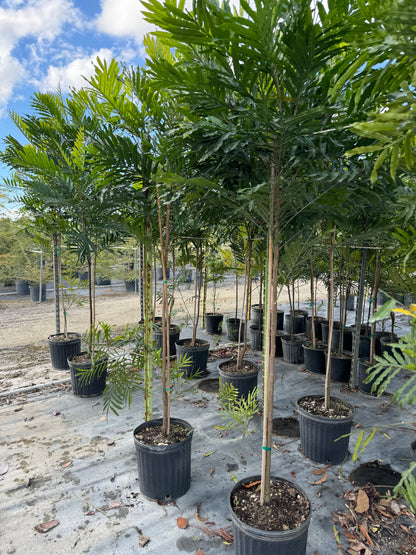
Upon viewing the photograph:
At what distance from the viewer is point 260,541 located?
138cm

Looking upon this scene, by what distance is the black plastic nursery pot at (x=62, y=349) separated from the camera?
156 inches

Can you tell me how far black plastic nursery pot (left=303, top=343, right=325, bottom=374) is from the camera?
3.97 meters

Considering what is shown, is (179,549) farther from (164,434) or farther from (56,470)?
(56,470)

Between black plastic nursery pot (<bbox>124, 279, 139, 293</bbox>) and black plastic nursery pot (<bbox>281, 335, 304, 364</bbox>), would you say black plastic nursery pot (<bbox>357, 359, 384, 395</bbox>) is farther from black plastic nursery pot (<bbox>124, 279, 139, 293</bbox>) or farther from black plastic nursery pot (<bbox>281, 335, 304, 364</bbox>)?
black plastic nursery pot (<bbox>124, 279, 139, 293</bbox>)

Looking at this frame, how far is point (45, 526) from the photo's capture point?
178 cm

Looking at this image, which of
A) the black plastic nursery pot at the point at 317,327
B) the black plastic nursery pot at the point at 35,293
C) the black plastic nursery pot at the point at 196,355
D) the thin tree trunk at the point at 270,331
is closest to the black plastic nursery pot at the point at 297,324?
the black plastic nursery pot at the point at 317,327

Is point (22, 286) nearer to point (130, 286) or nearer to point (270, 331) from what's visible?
point (130, 286)

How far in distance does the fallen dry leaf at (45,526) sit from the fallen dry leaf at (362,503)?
1.66 m

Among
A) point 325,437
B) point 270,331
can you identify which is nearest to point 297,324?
point 325,437

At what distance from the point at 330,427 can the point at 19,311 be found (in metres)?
7.56

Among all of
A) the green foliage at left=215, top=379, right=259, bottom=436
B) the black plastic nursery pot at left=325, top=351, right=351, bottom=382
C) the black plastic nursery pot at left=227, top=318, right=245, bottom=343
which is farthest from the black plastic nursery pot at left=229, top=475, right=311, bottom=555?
the black plastic nursery pot at left=227, top=318, right=245, bottom=343

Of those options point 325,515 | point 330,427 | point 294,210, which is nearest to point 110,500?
point 325,515

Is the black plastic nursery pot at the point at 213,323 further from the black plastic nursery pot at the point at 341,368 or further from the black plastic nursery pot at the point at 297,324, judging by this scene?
the black plastic nursery pot at the point at 341,368

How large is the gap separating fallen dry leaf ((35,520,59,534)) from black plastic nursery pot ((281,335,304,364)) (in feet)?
10.6
